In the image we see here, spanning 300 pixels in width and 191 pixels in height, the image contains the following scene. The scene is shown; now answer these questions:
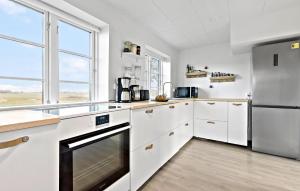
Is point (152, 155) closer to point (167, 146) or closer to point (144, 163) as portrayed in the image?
point (144, 163)

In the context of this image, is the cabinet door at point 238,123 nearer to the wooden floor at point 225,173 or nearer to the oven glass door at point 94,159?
the wooden floor at point 225,173

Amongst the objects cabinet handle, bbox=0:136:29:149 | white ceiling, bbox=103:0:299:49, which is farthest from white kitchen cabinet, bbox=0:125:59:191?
white ceiling, bbox=103:0:299:49

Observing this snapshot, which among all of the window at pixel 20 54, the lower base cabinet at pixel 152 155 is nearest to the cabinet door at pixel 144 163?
the lower base cabinet at pixel 152 155

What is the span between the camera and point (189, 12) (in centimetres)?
236

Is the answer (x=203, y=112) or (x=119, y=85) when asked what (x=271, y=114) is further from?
(x=119, y=85)

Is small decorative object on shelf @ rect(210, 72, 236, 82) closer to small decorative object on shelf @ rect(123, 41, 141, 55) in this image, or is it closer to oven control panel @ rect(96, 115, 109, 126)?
small decorative object on shelf @ rect(123, 41, 141, 55)

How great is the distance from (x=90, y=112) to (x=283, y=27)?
3039 millimetres

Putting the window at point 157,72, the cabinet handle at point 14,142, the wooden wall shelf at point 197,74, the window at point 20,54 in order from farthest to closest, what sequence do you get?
A: the wooden wall shelf at point 197,74
the window at point 157,72
the window at point 20,54
the cabinet handle at point 14,142

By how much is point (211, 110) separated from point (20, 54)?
125 inches

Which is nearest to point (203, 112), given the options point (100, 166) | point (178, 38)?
point (178, 38)

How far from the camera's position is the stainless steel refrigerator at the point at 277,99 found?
2346 mm

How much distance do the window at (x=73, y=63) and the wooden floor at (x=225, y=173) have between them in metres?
1.34

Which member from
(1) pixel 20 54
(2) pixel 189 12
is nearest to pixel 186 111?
(2) pixel 189 12

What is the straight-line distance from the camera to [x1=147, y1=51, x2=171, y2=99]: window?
337 cm
